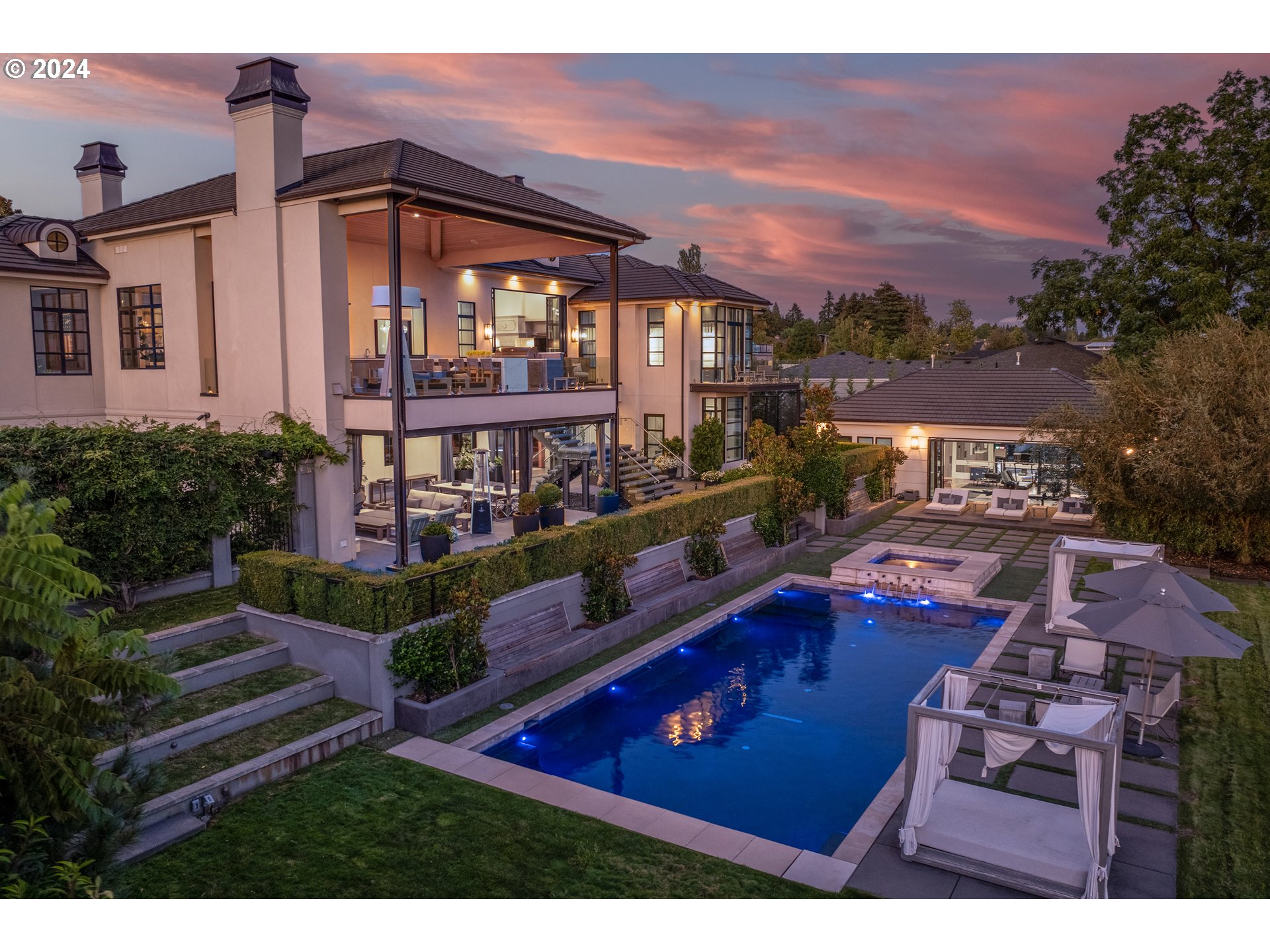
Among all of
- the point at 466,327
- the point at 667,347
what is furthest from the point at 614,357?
the point at 667,347

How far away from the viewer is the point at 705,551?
57.7ft

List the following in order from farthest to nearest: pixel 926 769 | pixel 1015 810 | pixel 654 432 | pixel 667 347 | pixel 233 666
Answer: pixel 654 432 < pixel 667 347 < pixel 233 666 < pixel 1015 810 < pixel 926 769

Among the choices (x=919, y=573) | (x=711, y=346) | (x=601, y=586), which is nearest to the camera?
(x=601, y=586)

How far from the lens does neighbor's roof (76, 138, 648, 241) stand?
14852 mm

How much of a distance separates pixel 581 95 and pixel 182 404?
35.2 feet

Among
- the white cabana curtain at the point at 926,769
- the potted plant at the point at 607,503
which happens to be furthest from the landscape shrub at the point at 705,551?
the white cabana curtain at the point at 926,769

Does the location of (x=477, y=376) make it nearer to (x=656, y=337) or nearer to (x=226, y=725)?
(x=226, y=725)

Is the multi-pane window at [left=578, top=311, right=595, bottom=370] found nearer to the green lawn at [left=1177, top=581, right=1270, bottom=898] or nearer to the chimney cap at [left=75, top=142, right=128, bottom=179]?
the chimney cap at [left=75, top=142, right=128, bottom=179]

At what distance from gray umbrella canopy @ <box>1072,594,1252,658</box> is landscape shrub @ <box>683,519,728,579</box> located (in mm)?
8102

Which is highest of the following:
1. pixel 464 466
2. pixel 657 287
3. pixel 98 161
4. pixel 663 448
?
pixel 98 161

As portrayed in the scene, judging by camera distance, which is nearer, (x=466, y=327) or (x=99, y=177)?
(x=99, y=177)

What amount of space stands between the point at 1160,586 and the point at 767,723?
5145mm

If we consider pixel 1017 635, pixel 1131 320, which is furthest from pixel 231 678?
pixel 1131 320

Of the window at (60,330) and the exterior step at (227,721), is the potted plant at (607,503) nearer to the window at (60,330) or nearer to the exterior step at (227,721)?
the exterior step at (227,721)
